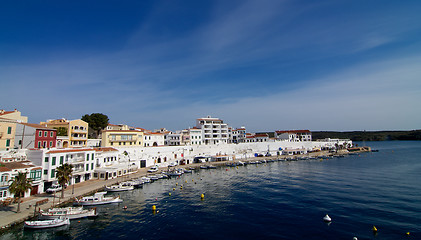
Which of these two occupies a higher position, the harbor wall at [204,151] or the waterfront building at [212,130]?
the waterfront building at [212,130]

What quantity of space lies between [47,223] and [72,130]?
160 feet

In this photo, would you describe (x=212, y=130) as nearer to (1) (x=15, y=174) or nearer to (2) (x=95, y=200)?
(2) (x=95, y=200)

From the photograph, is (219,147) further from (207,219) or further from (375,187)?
(207,219)

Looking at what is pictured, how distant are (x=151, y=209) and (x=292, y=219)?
77.8ft

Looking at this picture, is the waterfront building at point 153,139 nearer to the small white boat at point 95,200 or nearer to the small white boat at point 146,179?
the small white boat at point 146,179

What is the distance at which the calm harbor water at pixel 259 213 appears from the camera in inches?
1167

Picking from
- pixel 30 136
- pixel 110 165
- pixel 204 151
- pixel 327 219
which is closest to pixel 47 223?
pixel 110 165

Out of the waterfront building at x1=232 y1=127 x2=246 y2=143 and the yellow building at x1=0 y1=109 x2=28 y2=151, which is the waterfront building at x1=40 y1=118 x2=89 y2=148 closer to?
the yellow building at x1=0 y1=109 x2=28 y2=151

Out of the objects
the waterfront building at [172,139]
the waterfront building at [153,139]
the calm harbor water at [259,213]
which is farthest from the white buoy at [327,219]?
the waterfront building at [172,139]

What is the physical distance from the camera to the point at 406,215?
35062 millimetres

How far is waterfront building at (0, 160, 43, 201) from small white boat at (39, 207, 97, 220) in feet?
23.2

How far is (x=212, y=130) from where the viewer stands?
121m

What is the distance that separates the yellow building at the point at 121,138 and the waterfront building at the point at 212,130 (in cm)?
3850

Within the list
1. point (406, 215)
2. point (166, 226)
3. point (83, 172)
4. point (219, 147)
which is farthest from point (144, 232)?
point (219, 147)
